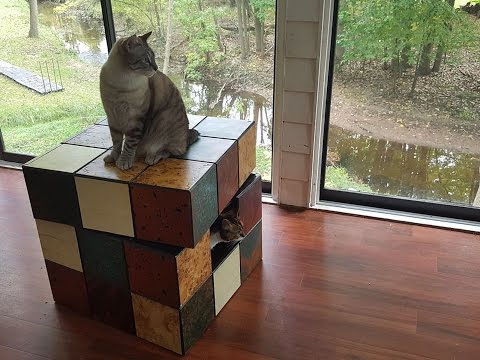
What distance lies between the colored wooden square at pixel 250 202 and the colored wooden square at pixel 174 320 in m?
0.30

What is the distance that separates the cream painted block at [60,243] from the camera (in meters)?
1.71

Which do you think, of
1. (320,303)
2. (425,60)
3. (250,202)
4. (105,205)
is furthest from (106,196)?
(425,60)

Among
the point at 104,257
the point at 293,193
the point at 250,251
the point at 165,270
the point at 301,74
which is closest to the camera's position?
the point at 165,270

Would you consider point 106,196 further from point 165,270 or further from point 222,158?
point 222,158

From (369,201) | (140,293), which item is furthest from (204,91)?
(140,293)

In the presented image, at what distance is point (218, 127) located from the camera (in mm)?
1906

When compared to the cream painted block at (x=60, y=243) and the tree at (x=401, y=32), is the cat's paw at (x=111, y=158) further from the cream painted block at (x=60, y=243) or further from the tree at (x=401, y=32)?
the tree at (x=401, y=32)

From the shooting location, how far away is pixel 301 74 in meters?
2.25

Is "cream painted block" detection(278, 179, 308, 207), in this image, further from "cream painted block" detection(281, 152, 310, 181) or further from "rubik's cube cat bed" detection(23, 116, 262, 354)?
"rubik's cube cat bed" detection(23, 116, 262, 354)

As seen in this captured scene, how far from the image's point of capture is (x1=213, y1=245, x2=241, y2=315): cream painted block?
1808mm

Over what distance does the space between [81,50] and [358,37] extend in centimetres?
147

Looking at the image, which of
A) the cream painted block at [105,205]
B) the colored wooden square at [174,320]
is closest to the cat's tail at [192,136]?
the cream painted block at [105,205]

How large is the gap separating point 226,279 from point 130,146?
635 mm

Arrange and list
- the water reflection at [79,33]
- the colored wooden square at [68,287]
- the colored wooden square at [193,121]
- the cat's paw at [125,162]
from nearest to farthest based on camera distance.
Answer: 1. the cat's paw at [125,162]
2. the colored wooden square at [68,287]
3. the colored wooden square at [193,121]
4. the water reflection at [79,33]
